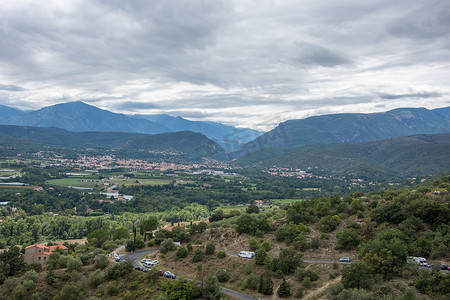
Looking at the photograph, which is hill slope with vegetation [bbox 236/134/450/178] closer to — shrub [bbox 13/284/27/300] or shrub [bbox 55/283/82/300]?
shrub [bbox 55/283/82/300]

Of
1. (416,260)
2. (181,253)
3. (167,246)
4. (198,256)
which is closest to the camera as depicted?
(416,260)

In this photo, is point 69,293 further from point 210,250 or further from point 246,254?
point 246,254

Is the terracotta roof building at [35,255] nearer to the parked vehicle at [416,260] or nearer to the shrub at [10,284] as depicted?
the shrub at [10,284]

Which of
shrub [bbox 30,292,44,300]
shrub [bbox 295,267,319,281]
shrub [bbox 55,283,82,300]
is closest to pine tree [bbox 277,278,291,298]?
shrub [bbox 295,267,319,281]

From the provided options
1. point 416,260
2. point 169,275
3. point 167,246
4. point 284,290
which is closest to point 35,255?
point 167,246

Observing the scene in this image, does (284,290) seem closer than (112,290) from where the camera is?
Yes

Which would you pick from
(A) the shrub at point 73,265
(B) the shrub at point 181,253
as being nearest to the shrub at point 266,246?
(B) the shrub at point 181,253

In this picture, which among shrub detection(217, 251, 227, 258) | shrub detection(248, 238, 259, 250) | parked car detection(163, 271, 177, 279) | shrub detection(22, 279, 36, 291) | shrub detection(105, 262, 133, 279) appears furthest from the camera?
shrub detection(248, 238, 259, 250)

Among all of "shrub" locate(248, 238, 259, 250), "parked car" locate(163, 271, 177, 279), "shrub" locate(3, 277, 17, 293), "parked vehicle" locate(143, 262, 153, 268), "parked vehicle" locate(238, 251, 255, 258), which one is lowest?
"shrub" locate(3, 277, 17, 293)
